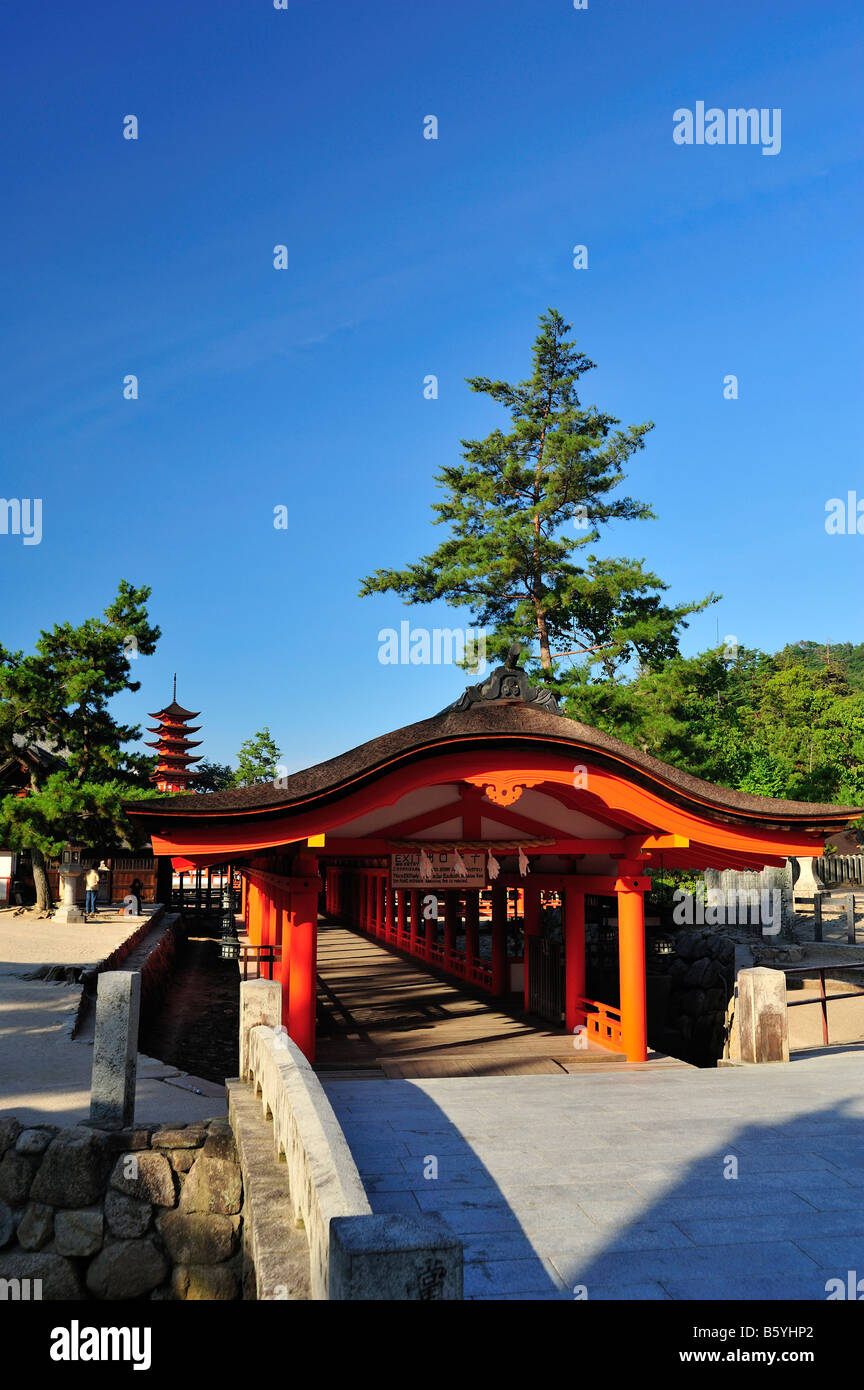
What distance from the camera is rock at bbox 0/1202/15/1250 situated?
27.5 ft

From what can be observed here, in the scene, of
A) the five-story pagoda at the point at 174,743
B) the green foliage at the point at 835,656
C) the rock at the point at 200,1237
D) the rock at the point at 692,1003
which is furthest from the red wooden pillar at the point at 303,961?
the green foliage at the point at 835,656

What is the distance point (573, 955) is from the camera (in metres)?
13.4

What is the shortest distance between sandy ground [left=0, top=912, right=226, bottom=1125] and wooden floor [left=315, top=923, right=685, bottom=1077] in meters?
1.72

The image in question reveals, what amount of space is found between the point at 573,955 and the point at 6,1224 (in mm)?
7979

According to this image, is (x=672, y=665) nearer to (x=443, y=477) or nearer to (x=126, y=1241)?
(x=443, y=477)

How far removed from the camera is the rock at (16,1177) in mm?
8289

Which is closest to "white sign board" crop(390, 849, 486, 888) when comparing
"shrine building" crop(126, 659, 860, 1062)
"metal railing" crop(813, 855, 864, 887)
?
"shrine building" crop(126, 659, 860, 1062)

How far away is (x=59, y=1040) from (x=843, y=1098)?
417 inches

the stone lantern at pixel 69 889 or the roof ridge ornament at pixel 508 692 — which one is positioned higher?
the roof ridge ornament at pixel 508 692

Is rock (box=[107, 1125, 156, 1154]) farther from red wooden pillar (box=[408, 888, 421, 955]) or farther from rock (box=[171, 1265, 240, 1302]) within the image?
red wooden pillar (box=[408, 888, 421, 955])

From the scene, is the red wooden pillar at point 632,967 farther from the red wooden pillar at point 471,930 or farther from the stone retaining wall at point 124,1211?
the red wooden pillar at point 471,930

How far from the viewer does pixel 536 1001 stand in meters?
15.3

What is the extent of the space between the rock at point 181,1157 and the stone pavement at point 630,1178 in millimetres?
1388
